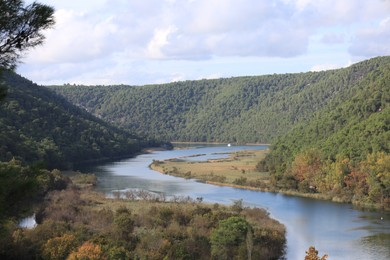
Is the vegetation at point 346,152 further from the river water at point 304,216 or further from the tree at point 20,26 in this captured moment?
A: the tree at point 20,26

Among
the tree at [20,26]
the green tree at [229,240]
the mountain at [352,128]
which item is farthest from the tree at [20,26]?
the mountain at [352,128]

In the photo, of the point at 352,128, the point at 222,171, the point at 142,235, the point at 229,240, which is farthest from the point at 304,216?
the point at 222,171

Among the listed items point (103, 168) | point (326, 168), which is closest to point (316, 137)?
point (326, 168)

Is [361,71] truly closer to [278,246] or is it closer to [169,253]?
[278,246]

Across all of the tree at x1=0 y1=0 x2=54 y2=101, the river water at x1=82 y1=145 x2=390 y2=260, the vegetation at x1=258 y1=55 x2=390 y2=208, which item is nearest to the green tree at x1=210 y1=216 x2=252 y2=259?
the river water at x1=82 y1=145 x2=390 y2=260

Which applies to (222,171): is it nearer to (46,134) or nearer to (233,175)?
(233,175)
